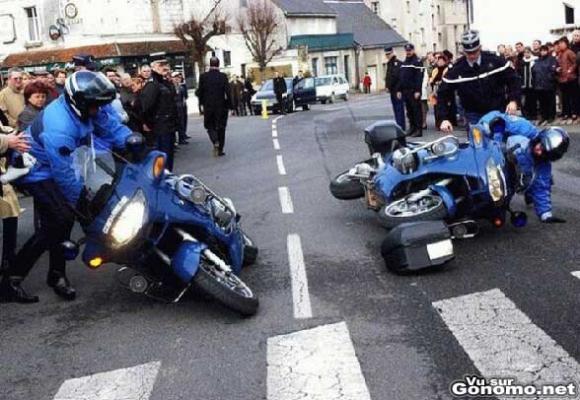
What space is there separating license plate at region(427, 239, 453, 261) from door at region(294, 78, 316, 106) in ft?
98.6

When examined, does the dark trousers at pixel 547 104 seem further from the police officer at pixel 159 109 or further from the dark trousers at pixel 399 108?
the police officer at pixel 159 109

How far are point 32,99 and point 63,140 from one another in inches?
96.6

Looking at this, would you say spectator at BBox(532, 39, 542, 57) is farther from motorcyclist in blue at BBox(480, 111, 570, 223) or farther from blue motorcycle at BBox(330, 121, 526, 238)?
blue motorcycle at BBox(330, 121, 526, 238)

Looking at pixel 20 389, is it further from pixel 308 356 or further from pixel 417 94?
pixel 417 94

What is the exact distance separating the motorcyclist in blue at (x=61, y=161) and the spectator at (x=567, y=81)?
1211 cm

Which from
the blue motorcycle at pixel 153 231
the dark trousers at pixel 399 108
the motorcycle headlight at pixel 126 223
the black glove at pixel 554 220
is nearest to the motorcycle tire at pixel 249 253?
the blue motorcycle at pixel 153 231

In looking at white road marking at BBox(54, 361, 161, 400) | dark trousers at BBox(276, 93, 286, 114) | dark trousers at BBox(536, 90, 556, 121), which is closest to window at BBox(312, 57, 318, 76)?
dark trousers at BBox(276, 93, 286, 114)

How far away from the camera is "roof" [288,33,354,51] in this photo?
206 feet

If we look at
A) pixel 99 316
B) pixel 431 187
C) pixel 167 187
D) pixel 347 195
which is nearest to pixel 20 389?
pixel 99 316

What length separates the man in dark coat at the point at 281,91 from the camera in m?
31.6

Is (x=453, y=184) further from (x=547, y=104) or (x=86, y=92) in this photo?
(x=547, y=104)

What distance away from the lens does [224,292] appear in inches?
217

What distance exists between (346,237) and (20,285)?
307 cm

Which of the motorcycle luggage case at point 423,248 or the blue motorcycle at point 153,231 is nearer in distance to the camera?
the blue motorcycle at point 153,231
